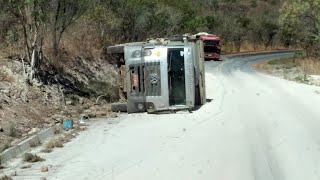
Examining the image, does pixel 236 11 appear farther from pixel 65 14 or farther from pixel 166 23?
pixel 65 14

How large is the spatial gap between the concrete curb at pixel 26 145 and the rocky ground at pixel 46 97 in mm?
354

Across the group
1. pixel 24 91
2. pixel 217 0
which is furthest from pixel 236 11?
pixel 24 91

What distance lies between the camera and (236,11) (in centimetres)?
9831

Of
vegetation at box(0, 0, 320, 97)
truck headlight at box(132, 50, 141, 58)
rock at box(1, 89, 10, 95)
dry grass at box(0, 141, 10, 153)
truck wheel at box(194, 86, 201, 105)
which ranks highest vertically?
vegetation at box(0, 0, 320, 97)

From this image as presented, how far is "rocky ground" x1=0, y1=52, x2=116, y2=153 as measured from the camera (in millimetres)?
16172

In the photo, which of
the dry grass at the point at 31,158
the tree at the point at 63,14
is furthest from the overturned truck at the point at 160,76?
the dry grass at the point at 31,158

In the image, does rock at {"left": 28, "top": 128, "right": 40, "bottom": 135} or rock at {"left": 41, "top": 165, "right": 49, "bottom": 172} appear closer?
rock at {"left": 41, "top": 165, "right": 49, "bottom": 172}

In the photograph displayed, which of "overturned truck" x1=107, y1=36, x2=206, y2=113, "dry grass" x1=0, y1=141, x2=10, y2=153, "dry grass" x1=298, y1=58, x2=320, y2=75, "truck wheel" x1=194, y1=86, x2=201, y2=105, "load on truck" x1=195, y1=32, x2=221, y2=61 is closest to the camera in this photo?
"dry grass" x1=0, y1=141, x2=10, y2=153

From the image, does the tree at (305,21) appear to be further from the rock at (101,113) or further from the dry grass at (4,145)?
the dry grass at (4,145)

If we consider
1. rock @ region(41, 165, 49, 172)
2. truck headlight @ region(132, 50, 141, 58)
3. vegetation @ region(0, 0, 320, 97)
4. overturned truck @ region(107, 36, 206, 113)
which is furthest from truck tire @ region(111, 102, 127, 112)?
rock @ region(41, 165, 49, 172)

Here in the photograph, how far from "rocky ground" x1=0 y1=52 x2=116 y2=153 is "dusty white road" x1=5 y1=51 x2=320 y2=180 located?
5.94ft

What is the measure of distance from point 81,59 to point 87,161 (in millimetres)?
15238

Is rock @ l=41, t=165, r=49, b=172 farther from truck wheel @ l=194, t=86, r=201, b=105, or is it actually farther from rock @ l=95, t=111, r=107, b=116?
truck wheel @ l=194, t=86, r=201, b=105

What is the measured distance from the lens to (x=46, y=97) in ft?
65.1
